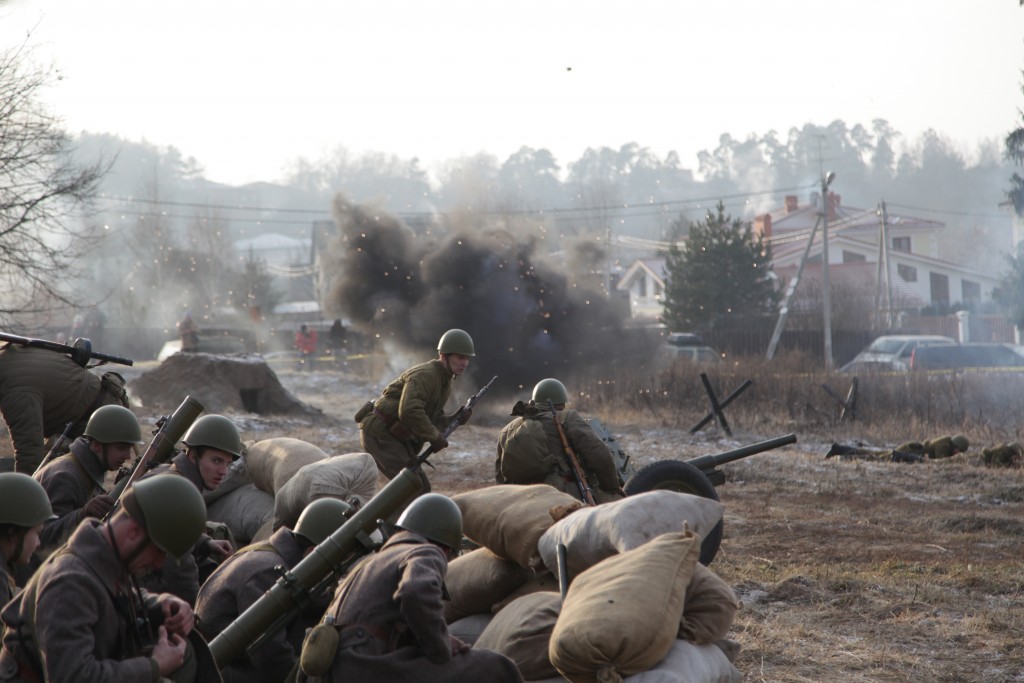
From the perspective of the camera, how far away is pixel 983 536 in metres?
9.38

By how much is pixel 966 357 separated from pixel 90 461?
2171 centimetres

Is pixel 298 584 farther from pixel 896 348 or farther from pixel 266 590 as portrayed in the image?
pixel 896 348

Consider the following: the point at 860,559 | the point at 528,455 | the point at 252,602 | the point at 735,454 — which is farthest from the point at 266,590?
the point at 860,559

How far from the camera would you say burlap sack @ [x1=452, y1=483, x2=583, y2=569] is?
5.41m

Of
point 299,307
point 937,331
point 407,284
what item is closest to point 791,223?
point 937,331

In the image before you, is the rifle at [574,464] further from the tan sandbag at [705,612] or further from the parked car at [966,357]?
the parked car at [966,357]

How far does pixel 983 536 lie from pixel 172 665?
7927mm

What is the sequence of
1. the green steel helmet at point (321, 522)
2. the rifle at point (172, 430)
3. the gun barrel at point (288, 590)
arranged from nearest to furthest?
1. the gun barrel at point (288, 590)
2. the green steel helmet at point (321, 522)
3. the rifle at point (172, 430)

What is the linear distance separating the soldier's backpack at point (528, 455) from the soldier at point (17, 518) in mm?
3768

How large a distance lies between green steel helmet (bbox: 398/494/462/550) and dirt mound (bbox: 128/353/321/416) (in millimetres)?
15876

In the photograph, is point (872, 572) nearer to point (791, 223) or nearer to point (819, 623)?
point (819, 623)

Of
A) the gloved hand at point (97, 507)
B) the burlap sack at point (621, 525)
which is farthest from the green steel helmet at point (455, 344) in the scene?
the gloved hand at point (97, 507)

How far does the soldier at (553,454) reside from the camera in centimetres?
734

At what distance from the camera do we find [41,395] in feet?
24.8
